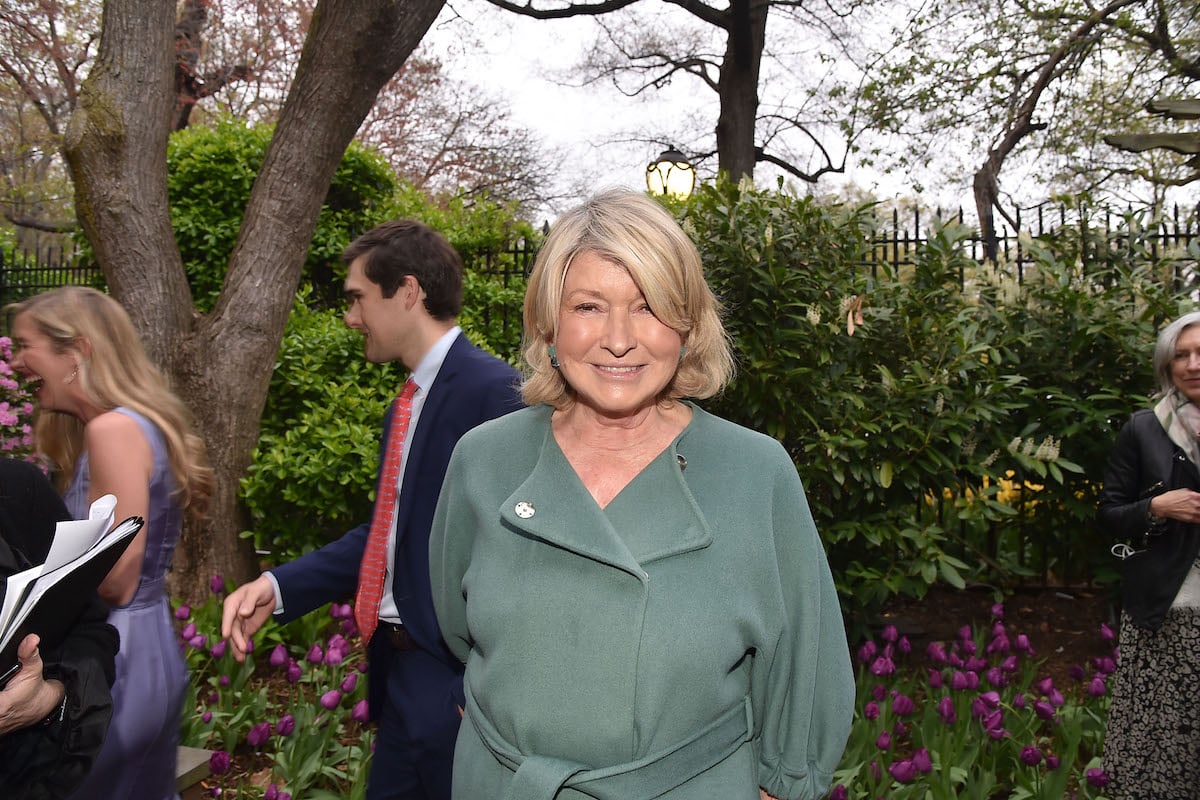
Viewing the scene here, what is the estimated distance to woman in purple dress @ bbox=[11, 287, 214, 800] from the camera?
8.43 ft

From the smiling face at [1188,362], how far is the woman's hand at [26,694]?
3748mm

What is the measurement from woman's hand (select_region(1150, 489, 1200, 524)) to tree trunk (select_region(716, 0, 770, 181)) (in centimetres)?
1471

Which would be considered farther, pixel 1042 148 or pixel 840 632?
pixel 1042 148

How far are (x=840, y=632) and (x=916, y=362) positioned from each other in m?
3.29

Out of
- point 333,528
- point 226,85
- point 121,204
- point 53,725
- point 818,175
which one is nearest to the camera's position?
point 53,725

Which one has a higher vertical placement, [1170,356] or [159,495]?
[1170,356]

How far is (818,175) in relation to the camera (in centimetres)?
2372

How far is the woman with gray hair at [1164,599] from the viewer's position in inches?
141

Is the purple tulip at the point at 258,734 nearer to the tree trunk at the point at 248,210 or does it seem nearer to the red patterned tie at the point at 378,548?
the red patterned tie at the point at 378,548

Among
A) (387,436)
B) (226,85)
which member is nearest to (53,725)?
(387,436)

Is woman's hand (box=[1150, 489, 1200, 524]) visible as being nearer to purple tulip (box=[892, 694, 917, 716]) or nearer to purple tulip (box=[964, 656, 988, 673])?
purple tulip (box=[964, 656, 988, 673])

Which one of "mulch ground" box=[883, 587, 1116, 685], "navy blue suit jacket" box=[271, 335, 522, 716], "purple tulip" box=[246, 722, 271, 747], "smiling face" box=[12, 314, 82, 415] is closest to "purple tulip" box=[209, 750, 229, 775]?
"purple tulip" box=[246, 722, 271, 747]

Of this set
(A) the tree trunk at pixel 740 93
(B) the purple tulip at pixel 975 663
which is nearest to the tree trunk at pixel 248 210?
(B) the purple tulip at pixel 975 663

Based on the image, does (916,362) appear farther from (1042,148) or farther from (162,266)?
(1042,148)
